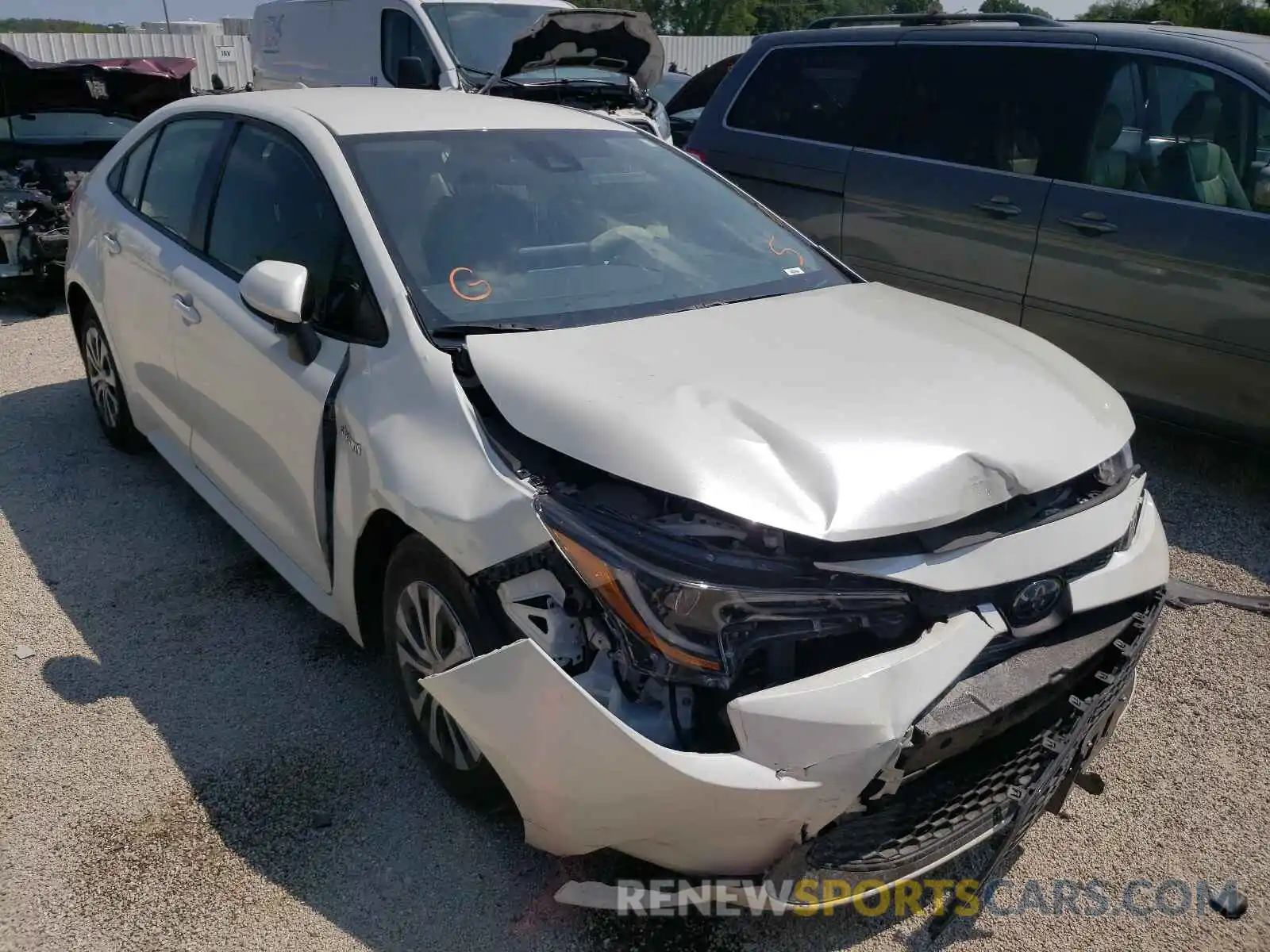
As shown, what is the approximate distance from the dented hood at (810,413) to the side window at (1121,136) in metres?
2.22

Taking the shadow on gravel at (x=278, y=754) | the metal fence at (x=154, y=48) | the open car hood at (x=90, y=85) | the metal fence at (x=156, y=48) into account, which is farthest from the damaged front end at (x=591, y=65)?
the metal fence at (x=154, y=48)

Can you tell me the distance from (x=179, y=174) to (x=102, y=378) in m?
1.24

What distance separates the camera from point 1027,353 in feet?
9.59

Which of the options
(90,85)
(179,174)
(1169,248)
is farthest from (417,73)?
(1169,248)

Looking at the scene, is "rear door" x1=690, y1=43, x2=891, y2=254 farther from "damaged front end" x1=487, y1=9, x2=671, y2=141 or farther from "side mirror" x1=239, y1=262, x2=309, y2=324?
"side mirror" x1=239, y1=262, x2=309, y2=324

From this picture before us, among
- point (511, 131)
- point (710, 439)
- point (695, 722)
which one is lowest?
point (695, 722)

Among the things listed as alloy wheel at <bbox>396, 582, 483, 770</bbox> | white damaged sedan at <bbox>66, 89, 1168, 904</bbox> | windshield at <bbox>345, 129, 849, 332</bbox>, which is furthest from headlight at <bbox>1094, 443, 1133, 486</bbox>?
alloy wheel at <bbox>396, 582, 483, 770</bbox>

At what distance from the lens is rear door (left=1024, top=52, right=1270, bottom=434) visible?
14.0 ft

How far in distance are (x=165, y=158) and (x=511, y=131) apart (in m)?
1.65

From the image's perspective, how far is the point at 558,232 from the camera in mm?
3172

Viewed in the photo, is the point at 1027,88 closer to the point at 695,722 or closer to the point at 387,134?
the point at 387,134

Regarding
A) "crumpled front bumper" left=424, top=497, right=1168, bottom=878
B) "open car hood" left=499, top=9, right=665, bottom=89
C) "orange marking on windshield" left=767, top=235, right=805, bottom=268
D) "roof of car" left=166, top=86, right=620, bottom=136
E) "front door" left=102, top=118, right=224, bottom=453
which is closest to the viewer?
"crumpled front bumper" left=424, top=497, right=1168, bottom=878

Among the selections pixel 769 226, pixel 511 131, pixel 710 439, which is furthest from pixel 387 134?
pixel 710 439

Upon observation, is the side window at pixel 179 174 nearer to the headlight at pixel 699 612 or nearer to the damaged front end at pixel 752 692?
the damaged front end at pixel 752 692
